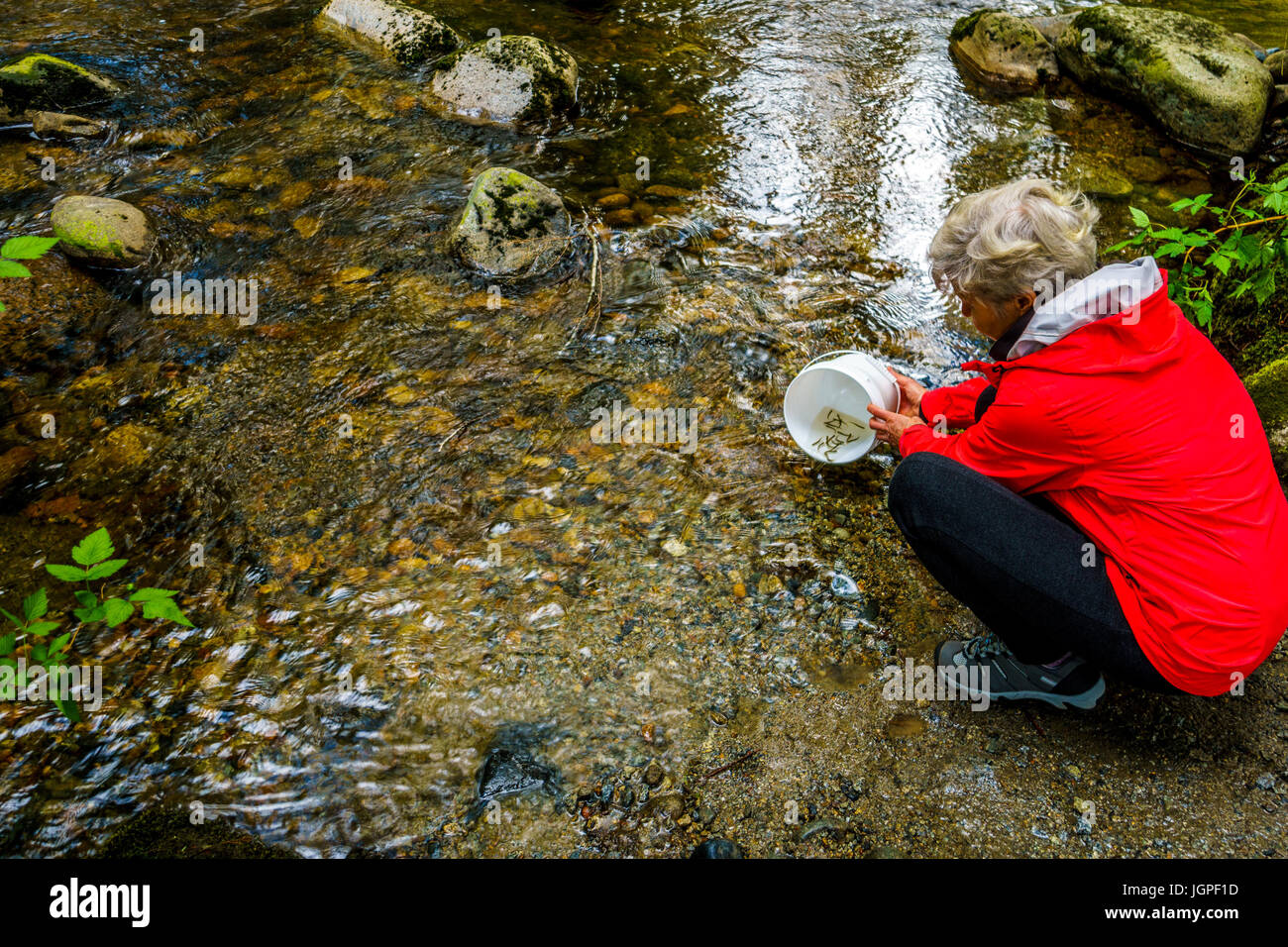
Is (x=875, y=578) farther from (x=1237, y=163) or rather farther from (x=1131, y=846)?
(x=1237, y=163)

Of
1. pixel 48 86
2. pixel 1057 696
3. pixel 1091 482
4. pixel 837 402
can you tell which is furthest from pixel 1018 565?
pixel 48 86

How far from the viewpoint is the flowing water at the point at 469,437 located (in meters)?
2.48

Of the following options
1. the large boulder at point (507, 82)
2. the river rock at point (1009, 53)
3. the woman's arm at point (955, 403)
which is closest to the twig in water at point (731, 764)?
the woman's arm at point (955, 403)

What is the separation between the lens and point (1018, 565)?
229 centimetres

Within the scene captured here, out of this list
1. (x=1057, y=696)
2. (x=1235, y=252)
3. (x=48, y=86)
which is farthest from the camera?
(x=48, y=86)

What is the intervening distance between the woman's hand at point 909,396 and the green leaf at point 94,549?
2633mm

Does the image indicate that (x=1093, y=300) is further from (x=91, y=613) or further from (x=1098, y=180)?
(x=1098, y=180)

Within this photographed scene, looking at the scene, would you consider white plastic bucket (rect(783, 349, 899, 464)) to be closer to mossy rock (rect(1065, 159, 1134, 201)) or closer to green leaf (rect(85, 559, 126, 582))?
green leaf (rect(85, 559, 126, 582))

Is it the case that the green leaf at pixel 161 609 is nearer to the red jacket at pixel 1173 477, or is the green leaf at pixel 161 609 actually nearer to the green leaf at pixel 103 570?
the green leaf at pixel 103 570

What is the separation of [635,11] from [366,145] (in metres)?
3.12

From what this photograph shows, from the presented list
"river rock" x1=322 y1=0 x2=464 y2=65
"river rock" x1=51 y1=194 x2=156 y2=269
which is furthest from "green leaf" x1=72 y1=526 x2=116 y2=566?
"river rock" x1=322 y1=0 x2=464 y2=65

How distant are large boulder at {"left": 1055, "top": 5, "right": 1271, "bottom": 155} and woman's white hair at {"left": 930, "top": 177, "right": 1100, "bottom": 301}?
14.9 feet

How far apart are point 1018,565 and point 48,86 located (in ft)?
22.7

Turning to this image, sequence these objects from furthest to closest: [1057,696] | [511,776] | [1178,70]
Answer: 1. [1178,70]
2. [1057,696]
3. [511,776]
